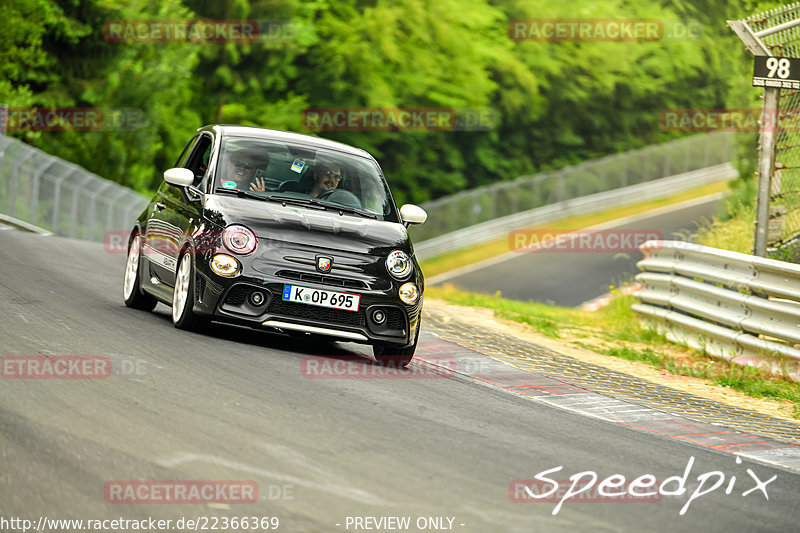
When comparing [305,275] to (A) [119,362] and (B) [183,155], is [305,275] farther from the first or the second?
(B) [183,155]

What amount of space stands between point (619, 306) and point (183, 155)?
302 inches

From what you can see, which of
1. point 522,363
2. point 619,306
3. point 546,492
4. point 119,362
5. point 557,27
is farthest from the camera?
point 557,27

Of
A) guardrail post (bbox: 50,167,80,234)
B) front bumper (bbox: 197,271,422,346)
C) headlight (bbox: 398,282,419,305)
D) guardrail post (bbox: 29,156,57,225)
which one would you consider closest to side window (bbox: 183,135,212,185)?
front bumper (bbox: 197,271,422,346)

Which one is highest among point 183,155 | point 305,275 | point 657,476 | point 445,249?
point 183,155

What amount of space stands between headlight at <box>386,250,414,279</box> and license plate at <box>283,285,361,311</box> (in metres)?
0.40

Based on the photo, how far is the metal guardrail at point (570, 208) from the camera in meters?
44.2

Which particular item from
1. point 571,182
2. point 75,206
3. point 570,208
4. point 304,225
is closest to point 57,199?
point 75,206

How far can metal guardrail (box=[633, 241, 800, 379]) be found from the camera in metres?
11.2

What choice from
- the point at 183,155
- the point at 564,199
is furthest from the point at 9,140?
the point at 564,199

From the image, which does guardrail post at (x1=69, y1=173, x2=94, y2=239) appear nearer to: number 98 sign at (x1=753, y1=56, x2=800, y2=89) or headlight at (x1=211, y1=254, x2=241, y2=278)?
number 98 sign at (x1=753, y1=56, x2=800, y2=89)

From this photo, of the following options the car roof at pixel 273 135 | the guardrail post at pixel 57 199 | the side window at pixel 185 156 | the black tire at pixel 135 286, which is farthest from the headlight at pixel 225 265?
the guardrail post at pixel 57 199

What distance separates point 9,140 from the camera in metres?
22.5

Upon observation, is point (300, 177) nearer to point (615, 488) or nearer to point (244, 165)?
point (244, 165)

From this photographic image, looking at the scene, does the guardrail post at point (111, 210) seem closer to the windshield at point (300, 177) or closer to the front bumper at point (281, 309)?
the windshield at point (300, 177)
